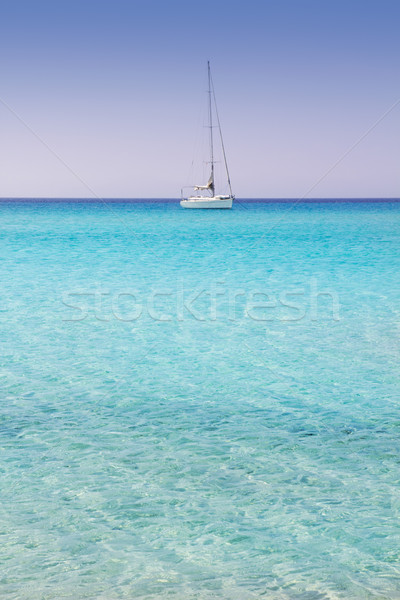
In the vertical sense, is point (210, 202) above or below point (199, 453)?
above

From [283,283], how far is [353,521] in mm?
11321

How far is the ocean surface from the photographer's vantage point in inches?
122

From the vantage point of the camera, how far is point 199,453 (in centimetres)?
447

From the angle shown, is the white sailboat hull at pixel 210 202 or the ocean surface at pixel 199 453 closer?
the ocean surface at pixel 199 453

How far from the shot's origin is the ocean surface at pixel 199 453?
122 inches

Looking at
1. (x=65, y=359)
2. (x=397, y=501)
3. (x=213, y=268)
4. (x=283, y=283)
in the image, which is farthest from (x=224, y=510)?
(x=213, y=268)

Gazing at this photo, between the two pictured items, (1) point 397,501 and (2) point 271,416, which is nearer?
(1) point 397,501

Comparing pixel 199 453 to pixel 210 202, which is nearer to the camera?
pixel 199 453

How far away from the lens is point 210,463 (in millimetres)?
4309

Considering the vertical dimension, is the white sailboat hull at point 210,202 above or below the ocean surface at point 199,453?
above

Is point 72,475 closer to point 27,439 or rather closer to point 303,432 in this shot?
point 27,439

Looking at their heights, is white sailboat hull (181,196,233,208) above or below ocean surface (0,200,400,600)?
above

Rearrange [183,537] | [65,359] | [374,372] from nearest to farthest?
[183,537], [374,372], [65,359]

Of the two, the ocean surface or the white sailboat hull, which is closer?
the ocean surface
